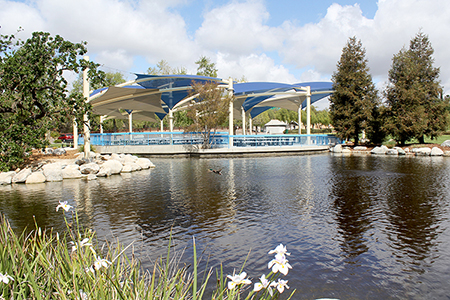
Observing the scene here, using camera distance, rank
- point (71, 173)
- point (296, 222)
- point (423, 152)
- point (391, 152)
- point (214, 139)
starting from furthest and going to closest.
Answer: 1. point (214, 139)
2. point (391, 152)
3. point (423, 152)
4. point (71, 173)
5. point (296, 222)

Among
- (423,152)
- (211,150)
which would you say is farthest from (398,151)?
(211,150)

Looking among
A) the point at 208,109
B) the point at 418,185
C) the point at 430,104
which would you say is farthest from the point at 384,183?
the point at 430,104

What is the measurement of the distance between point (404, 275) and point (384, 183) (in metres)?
7.76

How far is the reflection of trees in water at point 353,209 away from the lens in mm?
5520

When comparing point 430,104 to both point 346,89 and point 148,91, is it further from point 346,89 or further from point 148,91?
point 148,91

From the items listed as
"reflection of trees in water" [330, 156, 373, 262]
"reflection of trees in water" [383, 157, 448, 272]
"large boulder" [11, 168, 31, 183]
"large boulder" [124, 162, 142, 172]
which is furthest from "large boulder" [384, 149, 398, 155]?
"large boulder" [11, 168, 31, 183]

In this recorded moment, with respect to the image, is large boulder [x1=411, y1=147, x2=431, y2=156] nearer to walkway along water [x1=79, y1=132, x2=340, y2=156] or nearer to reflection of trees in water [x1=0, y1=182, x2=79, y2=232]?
walkway along water [x1=79, y1=132, x2=340, y2=156]

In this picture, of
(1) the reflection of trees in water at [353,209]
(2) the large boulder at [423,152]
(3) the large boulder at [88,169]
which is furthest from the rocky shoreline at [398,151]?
(3) the large boulder at [88,169]

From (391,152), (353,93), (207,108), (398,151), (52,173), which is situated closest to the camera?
(52,173)

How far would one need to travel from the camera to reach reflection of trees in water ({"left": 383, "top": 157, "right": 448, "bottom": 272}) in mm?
5148

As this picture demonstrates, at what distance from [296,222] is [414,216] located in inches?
107

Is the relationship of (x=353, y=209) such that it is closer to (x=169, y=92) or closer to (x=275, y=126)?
(x=169, y=92)

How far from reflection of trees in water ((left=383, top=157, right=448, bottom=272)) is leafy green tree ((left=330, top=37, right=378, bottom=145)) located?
61.9ft

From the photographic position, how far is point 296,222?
6754 millimetres
